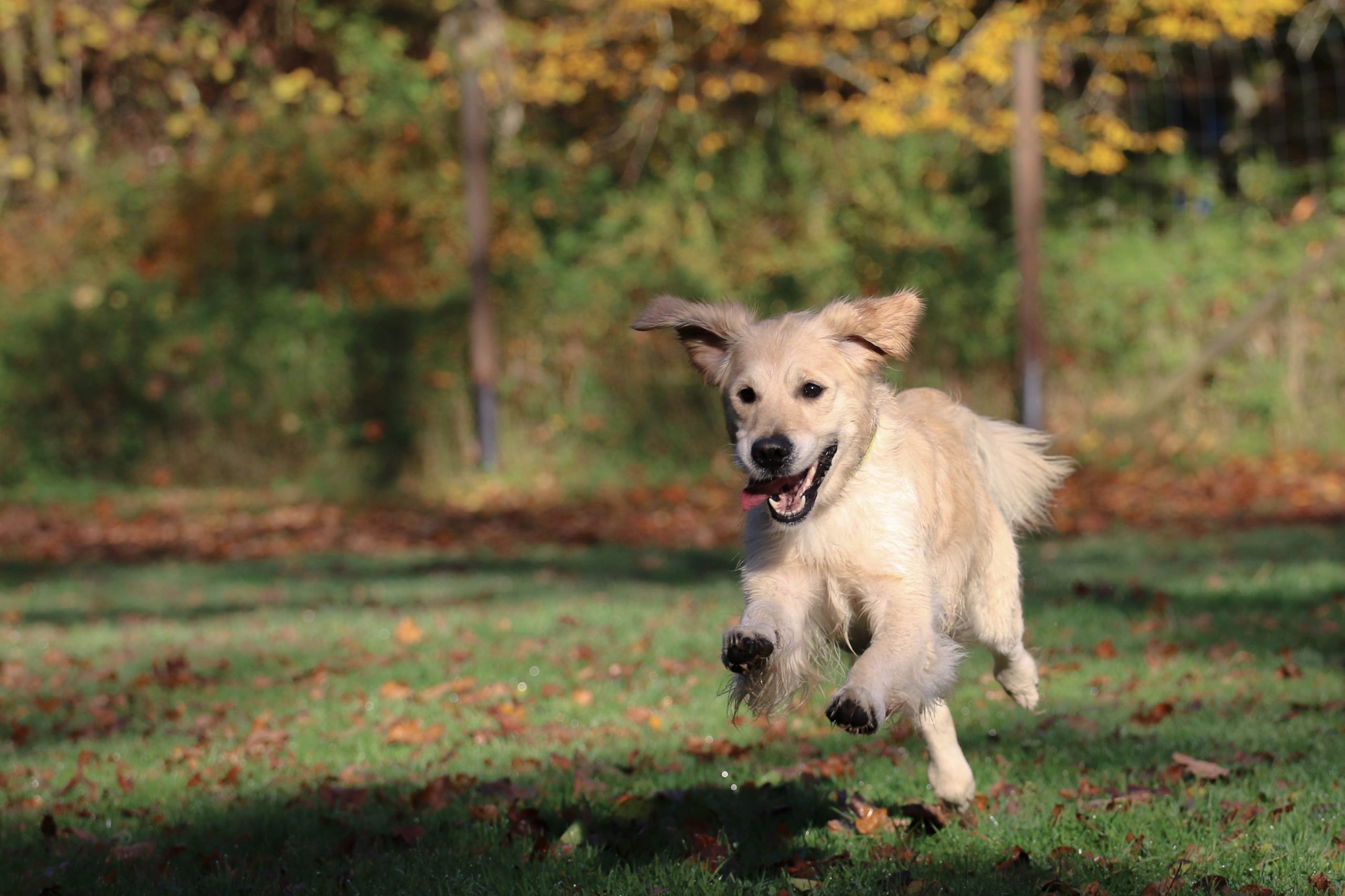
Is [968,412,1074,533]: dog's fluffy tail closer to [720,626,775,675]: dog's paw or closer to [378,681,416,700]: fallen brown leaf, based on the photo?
[720,626,775,675]: dog's paw

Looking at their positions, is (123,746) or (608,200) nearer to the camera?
(123,746)

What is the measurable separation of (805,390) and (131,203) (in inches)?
771

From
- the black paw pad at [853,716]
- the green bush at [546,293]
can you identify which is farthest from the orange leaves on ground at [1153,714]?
the green bush at [546,293]

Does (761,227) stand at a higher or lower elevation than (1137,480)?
higher

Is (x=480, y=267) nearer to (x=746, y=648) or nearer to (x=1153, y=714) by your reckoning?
(x=1153, y=714)

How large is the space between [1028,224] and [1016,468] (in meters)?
11.0

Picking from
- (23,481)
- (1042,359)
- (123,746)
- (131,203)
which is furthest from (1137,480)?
(131,203)

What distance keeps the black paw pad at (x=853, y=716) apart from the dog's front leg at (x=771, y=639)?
34 centimetres

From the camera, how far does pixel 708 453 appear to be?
1755 centimetres

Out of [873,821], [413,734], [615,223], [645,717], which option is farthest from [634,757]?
[615,223]

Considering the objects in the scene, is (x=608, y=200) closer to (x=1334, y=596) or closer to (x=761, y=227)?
(x=761, y=227)

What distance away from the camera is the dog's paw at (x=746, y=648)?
4.00 m

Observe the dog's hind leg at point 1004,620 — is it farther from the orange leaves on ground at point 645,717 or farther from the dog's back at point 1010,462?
the orange leaves on ground at point 645,717

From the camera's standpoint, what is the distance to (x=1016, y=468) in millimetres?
5602
